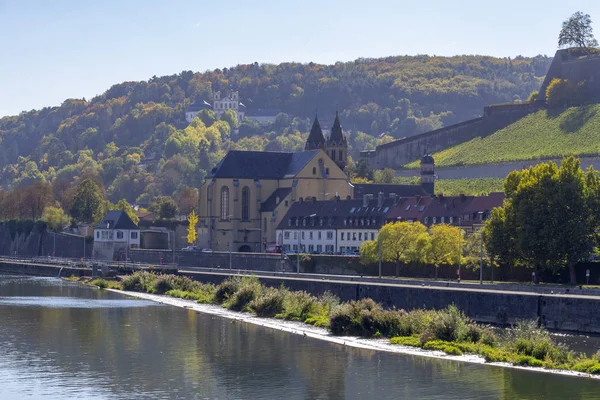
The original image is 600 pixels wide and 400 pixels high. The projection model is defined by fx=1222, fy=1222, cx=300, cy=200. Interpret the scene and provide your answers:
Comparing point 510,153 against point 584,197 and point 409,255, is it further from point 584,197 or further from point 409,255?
point 584,197

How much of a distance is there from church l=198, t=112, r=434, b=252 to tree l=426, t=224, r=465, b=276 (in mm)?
45763

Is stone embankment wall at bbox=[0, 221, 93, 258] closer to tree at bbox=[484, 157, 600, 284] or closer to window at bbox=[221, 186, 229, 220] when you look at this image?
window at bbox=[221, 186, 229, 220]

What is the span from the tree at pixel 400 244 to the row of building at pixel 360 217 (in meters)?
8.36

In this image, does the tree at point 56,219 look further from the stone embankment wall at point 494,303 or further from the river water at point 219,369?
the river water at point 219,369

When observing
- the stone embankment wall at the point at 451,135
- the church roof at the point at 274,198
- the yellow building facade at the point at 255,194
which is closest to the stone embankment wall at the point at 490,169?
the stone embankment wall at the point at 451,135

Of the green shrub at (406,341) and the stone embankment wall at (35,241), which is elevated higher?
the stone embankment wall at (35,241)

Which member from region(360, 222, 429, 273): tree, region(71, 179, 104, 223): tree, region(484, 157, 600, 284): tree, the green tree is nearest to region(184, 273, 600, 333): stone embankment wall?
region(484, 157, 600, 284): tree

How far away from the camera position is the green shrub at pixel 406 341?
54531 mm

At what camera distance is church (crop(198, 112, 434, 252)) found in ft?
451

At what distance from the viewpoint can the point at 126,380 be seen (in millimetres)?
45562

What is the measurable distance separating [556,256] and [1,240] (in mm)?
127567

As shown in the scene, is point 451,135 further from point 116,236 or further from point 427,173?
point 116,236

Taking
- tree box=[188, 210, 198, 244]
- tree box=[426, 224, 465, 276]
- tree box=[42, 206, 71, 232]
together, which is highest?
tree box=[42, 206, 71, 232]

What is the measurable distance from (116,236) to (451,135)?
5871 centimetres
